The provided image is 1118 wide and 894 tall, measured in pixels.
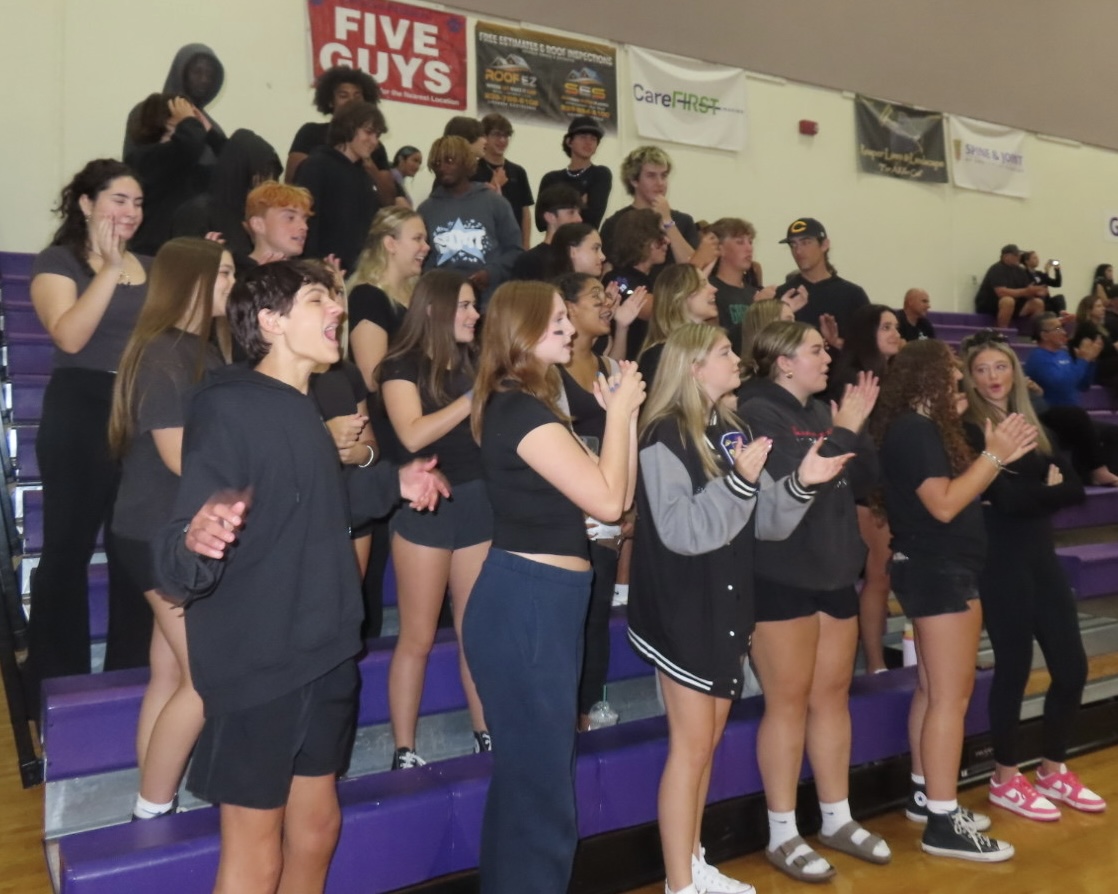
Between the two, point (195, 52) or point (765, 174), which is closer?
point (195, 52)

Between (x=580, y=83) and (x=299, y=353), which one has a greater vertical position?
(x=580, y=83)

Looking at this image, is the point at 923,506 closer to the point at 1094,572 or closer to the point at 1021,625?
the point at 1021,625

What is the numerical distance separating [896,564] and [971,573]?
20 centimetres

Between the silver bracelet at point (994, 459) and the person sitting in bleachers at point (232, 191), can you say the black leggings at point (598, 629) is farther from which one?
the person sitting in bleachers at point (232, 191)

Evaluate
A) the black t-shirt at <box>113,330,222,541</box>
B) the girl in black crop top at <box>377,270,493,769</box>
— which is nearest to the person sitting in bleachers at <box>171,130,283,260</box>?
the girl in black crop top at <box>377,270,493,769</box>

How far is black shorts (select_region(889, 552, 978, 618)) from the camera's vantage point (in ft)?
9.26

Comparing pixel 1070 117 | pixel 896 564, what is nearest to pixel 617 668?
pixel 896 564

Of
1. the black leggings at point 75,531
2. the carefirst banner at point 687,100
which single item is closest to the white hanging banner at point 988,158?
the carefirst banner at point 687,100

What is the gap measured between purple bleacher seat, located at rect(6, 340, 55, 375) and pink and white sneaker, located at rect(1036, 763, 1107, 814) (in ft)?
13.6

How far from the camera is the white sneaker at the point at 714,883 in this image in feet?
8.14

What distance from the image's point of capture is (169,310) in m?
Answer: 2.17

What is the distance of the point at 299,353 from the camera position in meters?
1.74

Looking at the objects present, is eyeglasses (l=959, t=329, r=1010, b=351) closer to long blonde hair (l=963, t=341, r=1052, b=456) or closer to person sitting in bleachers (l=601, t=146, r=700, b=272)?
long blonde hair (l=963, t=341, r=1052, b=456)

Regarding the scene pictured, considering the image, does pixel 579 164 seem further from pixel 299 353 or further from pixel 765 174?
pixel 765 174
